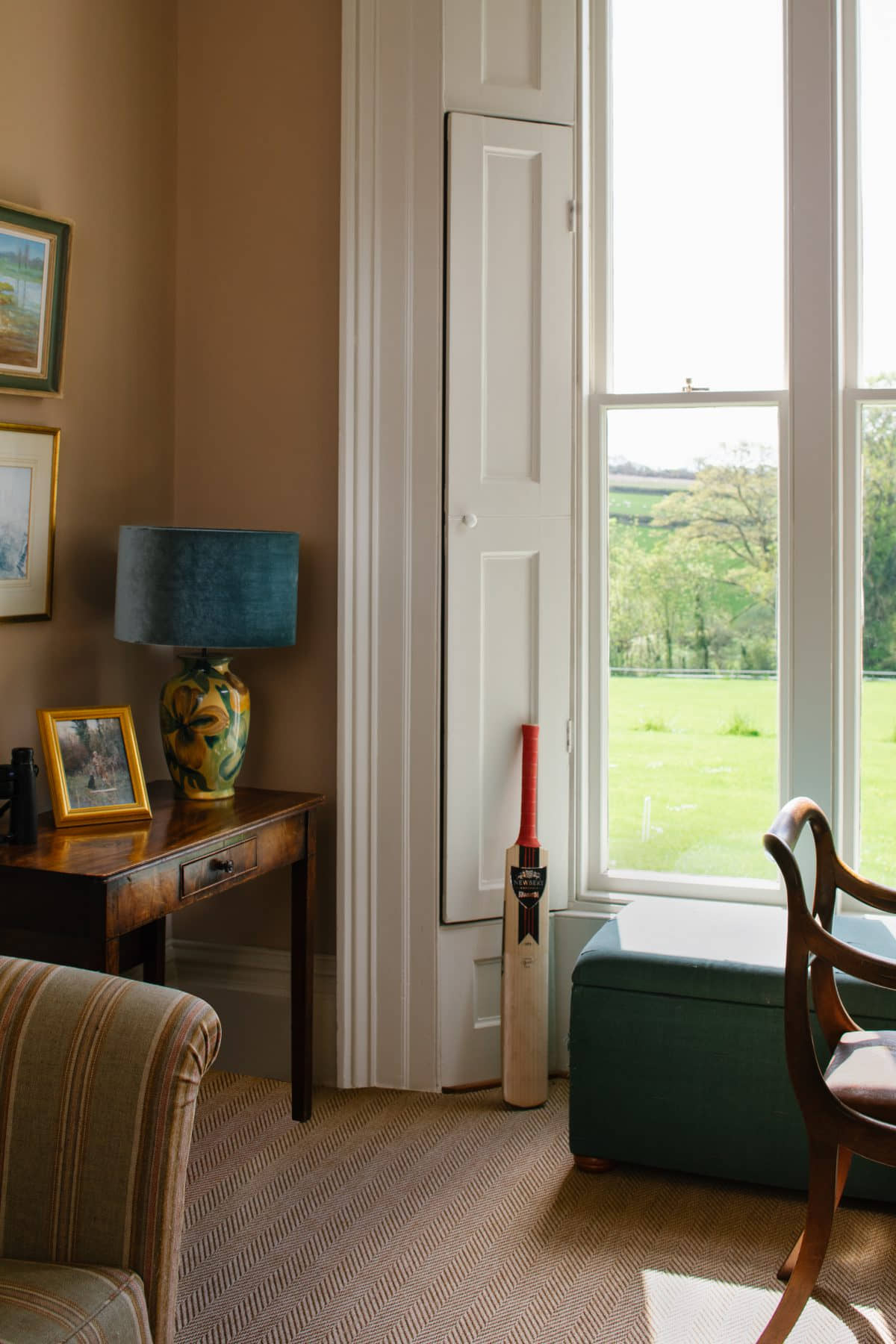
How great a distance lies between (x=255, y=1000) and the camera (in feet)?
9.78

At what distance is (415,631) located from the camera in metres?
2.79

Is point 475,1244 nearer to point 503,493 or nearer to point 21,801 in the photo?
point 21,801

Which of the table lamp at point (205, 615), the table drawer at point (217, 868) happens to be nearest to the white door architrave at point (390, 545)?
the table lamp at point (205, 615)

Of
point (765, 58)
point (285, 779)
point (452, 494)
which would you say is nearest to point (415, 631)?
point (452, 494)

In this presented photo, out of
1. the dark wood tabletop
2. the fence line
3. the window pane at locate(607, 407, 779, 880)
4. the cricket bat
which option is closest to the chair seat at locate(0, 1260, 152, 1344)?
the dark wood tabletop

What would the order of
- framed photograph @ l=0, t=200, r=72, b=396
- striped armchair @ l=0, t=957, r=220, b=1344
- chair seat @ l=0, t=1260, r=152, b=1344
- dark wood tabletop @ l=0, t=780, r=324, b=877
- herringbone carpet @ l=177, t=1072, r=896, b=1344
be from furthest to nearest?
framed photograph @ l=0, t=200, r=72, b=396, dark wood tabletop @ l=0, t=780, r=324, b=877, herringbone carpet @ l=177, t=1072, r=896, b=1344, striped armchair @ l=0, t=957, r=220, b=1344, chair seat @ l=0, t=1260, r=152, b=1344

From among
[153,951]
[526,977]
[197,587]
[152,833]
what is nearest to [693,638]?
[526,977]

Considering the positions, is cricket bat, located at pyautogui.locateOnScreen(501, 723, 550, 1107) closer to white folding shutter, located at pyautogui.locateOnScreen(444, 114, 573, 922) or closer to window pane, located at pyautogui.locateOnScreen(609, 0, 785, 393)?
→ white folding shutter, located at pyautogui.locateOnScreen(444, 114, 573, 922)

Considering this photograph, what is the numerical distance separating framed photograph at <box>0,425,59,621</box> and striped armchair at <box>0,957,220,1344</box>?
1.22 metres

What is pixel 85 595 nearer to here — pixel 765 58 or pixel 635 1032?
pixel 635 1032

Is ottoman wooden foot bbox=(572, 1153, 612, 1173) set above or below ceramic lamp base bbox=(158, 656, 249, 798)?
below

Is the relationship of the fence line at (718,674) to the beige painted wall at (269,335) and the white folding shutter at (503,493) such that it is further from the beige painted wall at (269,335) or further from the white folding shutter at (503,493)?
the beige painted wall at (269,335)

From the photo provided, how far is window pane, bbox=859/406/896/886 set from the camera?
280 centimetres

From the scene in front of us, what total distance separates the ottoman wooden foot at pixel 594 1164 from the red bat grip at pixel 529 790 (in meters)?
0.71
